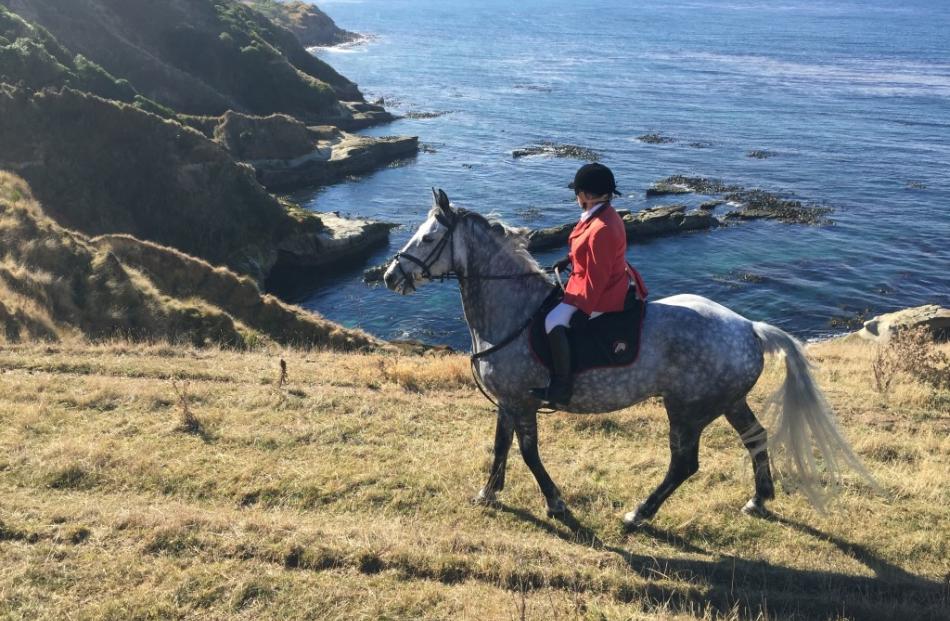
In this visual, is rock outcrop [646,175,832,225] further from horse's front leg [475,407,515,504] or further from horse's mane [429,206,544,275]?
horse's front leg [475,407,515,504]

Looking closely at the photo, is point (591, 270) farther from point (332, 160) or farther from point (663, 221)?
point (332, 160)

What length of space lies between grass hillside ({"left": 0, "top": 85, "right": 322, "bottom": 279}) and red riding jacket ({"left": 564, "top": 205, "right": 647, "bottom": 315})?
3599 cm

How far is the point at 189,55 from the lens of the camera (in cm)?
8406

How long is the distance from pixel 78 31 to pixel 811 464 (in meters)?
90.2

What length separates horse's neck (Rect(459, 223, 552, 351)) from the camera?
8062mm

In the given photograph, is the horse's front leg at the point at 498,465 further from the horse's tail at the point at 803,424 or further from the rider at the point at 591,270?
the horse's tail at the point at 803,424

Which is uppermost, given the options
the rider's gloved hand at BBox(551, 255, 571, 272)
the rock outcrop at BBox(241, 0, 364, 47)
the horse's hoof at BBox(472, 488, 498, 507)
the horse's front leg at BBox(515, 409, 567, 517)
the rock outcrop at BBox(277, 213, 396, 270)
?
the rock outcrop at BBox(241, 0, 364, 47)

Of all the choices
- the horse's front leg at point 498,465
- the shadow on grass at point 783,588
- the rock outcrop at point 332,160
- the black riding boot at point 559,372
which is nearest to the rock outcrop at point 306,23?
the rock outcrop at point 332,160

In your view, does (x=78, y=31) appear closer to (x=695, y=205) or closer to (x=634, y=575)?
(x=695, y=205)

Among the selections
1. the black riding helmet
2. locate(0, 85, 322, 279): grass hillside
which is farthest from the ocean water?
the black riding helmet

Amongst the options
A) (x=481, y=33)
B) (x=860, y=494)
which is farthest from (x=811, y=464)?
(x=481, y=33)

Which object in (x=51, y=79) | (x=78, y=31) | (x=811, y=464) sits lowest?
(x=811, y=464)

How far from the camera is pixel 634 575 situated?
281 inches

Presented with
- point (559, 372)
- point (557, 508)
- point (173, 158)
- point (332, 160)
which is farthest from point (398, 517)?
point (332, 160)
